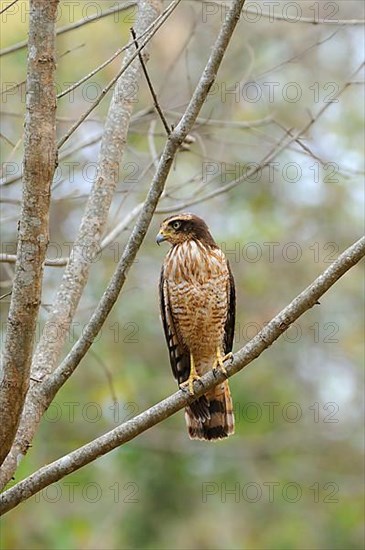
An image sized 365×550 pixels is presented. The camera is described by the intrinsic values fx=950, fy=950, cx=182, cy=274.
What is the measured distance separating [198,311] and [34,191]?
2150mm

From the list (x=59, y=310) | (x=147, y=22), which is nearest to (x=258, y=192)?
(x=147, y=22)

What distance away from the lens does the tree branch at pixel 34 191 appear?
2.85 metres

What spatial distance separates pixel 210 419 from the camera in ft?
16.0

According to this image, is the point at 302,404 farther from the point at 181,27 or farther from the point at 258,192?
the point at 181,27

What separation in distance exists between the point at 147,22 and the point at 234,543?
5.86 meters

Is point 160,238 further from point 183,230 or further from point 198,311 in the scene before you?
point 198,311

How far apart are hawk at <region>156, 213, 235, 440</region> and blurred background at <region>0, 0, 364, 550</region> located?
2.88m

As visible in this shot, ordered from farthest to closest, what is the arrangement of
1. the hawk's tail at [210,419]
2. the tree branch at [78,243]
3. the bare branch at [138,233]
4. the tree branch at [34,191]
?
the hawk's tail at [210,419]
the bare branch at [138,233]
the tree branch at [78,243]
the tree branch at [34,191]

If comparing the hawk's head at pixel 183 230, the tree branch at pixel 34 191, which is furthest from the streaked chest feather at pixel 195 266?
the tree branch at pixel 34 191

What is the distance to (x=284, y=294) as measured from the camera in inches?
359

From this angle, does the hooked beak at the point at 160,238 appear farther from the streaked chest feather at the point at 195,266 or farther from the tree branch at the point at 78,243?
the tree branch at the point at 78,243

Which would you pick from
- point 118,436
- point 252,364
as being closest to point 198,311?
point 118,436

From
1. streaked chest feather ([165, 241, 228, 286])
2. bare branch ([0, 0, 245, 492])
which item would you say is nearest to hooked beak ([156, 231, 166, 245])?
streaked chest feather ([165, 241, 228, 286])

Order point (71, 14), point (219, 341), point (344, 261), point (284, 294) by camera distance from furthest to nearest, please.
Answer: point (284, 294) < point (71, 14) < point (219, 341) < point (344, 261)
